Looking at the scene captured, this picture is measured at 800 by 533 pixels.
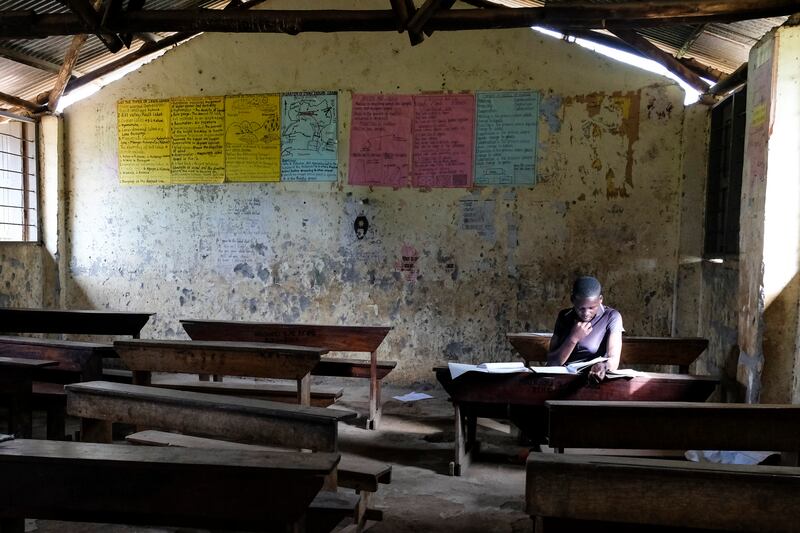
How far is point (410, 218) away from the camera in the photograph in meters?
7.09

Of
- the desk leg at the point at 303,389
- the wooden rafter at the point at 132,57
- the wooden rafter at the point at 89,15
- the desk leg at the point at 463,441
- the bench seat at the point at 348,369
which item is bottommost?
the desk leg at the point at 463,441

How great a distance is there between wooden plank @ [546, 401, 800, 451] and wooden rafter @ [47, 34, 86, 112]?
245 inches

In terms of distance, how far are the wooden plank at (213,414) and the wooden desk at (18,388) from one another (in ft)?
3.70

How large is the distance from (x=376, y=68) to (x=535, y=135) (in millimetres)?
2015

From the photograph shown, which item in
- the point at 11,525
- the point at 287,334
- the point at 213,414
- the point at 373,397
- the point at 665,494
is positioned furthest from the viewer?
the point at 287,334

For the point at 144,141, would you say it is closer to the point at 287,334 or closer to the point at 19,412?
the point at 287,334

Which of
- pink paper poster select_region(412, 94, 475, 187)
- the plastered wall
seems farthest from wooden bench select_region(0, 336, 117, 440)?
pink paper poster select_region(412, 94, 475, 187)

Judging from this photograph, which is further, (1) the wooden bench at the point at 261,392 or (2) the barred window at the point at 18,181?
(2) the barred window at the point at 18,181

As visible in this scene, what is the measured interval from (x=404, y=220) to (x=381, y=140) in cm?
98

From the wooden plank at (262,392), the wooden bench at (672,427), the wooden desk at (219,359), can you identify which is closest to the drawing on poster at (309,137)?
the wooden plank at (262,392)

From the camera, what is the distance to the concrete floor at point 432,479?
342 cm

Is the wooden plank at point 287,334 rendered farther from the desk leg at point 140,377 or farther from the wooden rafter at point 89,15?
the wooden rafter at point 89,15

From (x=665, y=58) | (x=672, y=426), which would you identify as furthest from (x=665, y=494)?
(x=665, y=58)

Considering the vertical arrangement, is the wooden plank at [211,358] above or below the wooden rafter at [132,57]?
below
